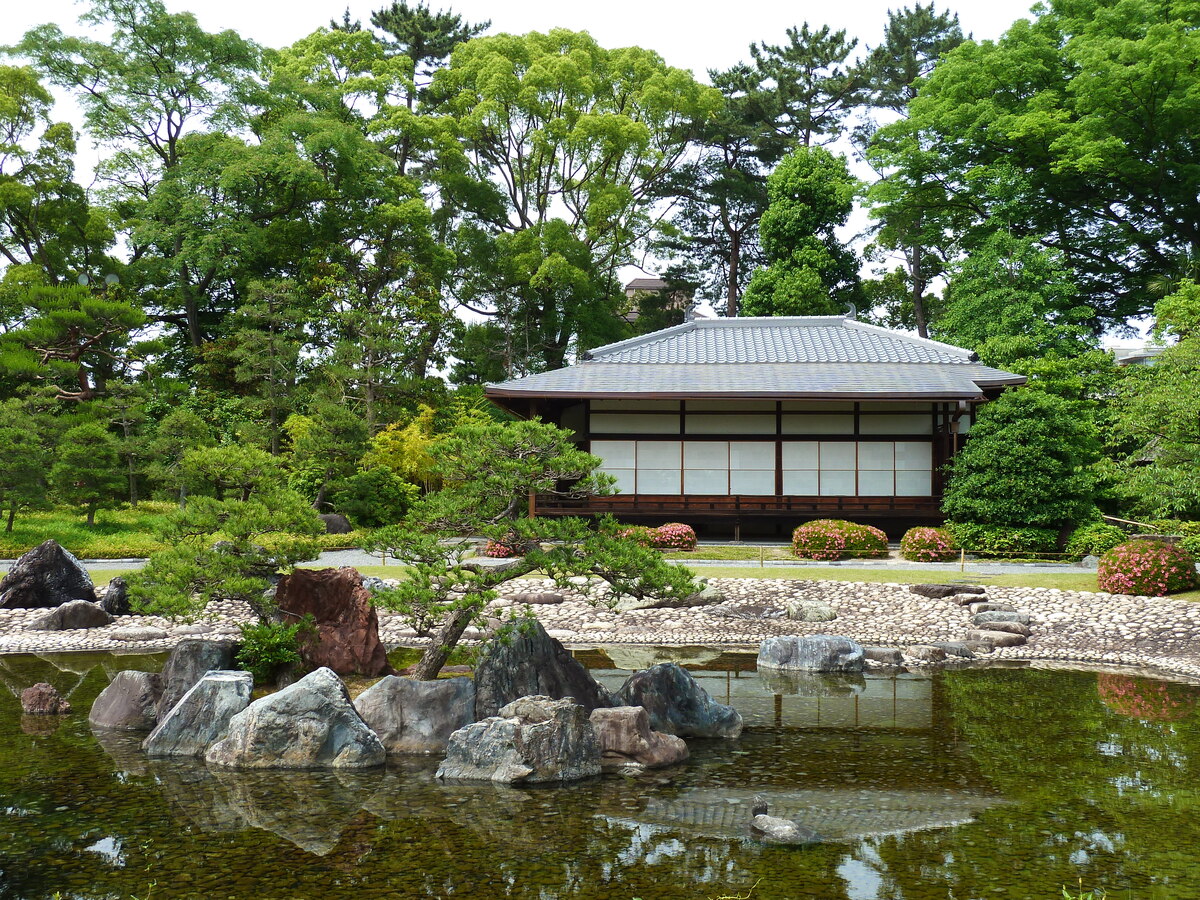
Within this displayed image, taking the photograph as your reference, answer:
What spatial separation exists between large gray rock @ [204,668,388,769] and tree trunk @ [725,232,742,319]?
3104 cm

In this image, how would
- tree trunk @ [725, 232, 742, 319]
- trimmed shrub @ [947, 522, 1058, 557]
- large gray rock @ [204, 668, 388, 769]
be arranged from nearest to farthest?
1. large gray rock @ [204, 668, 388, 769]
2. trimmed shrub @ [947, 522, 1058, 557]
3. tree trunk @ [725, 232, 742, 319]

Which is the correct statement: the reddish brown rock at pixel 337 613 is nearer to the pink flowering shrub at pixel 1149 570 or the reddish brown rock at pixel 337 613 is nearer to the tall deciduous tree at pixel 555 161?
the pink flowering shrub at pixel 1149 570

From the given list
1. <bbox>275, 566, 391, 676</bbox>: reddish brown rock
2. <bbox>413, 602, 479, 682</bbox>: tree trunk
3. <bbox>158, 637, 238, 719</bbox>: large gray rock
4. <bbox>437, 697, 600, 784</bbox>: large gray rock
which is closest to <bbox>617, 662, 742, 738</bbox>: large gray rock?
<bbox>437, 697, 600, 784</bbox>: large gray rock

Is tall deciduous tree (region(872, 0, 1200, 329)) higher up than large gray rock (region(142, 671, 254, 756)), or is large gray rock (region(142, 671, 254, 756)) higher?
tall deciduous tree (region(872, 0, 1200, 329))

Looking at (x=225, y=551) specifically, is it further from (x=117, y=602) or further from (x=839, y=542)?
(x=839, y=542)

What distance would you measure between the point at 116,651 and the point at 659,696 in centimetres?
771

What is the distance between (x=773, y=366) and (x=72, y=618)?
16.6 metres

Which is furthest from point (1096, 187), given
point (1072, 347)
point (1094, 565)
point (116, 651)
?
point (116, 651)

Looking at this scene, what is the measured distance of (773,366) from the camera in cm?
2347

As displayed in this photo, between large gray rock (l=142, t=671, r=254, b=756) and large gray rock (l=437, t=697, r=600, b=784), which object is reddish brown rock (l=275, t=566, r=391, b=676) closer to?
large gray rock (l=142, t=671, r=254, b=756)

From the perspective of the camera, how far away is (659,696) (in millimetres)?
8148

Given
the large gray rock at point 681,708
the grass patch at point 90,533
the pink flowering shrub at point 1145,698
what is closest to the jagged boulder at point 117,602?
the grass patch at point 90,533

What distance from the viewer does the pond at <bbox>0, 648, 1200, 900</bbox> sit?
509cm

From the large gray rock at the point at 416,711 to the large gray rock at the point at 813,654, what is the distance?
426 centimetres
